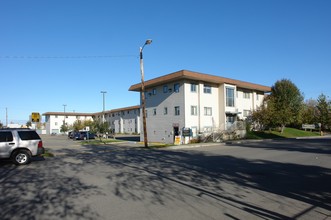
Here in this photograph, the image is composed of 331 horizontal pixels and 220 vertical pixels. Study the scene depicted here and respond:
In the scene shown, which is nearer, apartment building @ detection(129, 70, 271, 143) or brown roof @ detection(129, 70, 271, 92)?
brown roof @ detection(129, 70, 271, 92)

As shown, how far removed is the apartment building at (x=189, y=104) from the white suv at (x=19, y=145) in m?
21.1

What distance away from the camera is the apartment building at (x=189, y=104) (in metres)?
34.5

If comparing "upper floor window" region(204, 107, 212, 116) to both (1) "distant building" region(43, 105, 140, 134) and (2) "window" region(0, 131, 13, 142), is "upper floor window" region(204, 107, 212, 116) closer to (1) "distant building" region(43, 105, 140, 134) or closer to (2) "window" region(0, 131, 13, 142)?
(1) "distant building" region(43, 105, 140, 134)

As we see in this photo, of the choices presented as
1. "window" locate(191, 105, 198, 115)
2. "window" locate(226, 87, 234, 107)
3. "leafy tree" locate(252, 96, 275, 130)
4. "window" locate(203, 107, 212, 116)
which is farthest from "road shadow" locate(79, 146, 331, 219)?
"leafy tree" locate(252, 96, 275, 130)

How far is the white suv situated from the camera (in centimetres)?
1373

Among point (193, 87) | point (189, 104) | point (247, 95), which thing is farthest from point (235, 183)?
point (247, 95)

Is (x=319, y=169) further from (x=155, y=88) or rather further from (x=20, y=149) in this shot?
(x=155, y=88)

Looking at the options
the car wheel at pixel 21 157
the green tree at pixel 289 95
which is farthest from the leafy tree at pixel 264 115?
the car wheel at pixel 21 157

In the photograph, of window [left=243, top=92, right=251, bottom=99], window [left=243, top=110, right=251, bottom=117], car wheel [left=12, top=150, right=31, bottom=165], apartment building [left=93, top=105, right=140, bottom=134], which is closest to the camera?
car wheel [left=12, top=150, right=31, bottom=165]

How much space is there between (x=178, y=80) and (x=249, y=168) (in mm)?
24014

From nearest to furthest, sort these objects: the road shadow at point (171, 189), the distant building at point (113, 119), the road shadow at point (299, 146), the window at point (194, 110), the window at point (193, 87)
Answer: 1. the road shadow at point (171, 189)
2. the road shadow at point (299, 146)
3. the window at point (194, 110)
4. the window at point (193, 87)
5. the distant building at point (113, 119)

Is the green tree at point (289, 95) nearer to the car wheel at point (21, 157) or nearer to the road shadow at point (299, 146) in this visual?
the road shadow at point (299, 146)

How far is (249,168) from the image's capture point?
40.0ft

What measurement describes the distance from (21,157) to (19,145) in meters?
0.66
